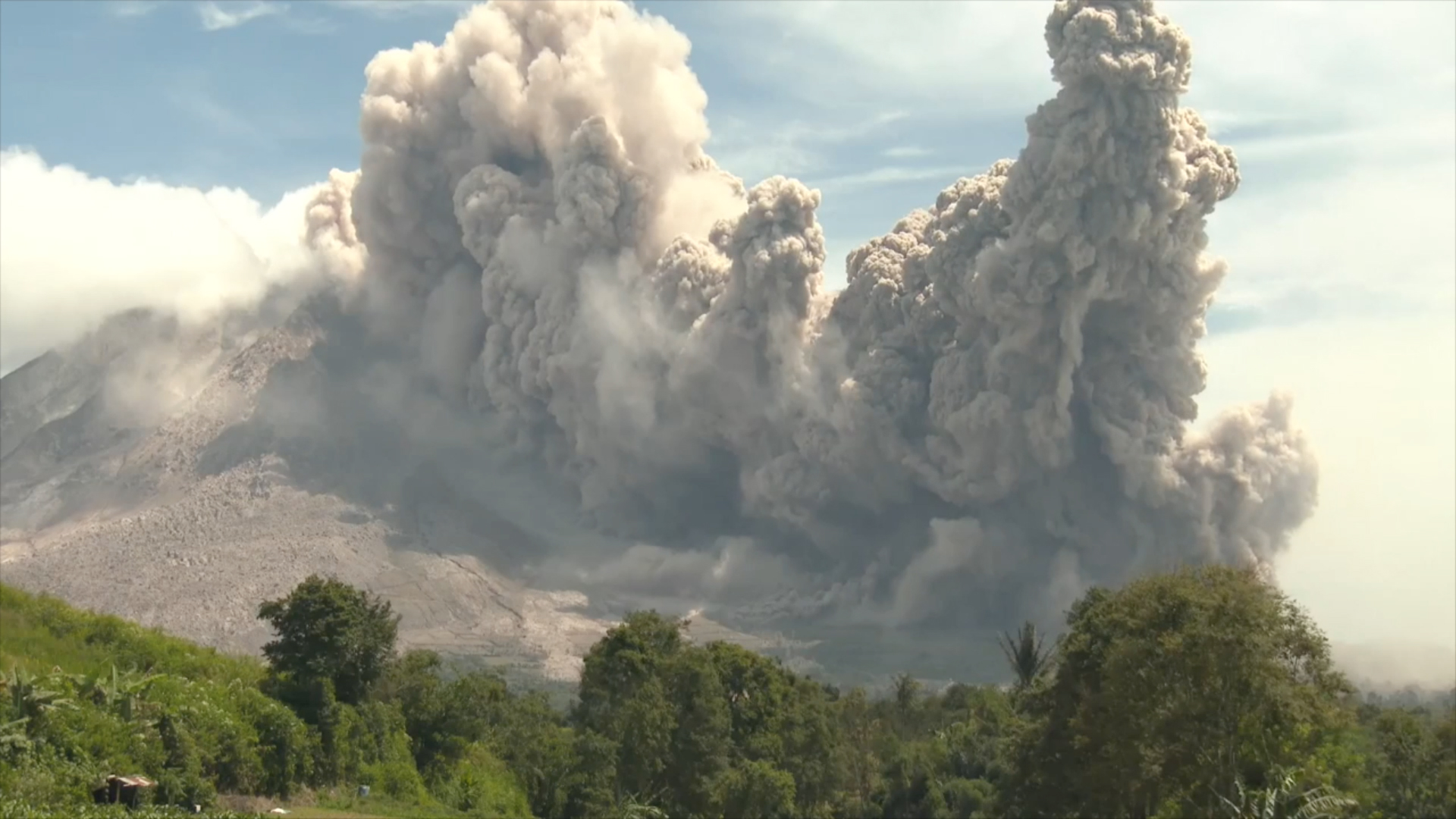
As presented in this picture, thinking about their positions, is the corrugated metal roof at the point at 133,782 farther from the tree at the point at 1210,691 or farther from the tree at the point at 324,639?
the tree at the point at 1210,691

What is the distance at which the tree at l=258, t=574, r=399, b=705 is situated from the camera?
35.3m

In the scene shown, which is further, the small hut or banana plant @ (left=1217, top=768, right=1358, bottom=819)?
banana plant @ (left=1217, top=768, right=1358, bottom=819)

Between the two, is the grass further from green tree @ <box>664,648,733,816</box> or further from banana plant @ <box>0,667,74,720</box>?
green tree @ <box>664,648,733,816</box>

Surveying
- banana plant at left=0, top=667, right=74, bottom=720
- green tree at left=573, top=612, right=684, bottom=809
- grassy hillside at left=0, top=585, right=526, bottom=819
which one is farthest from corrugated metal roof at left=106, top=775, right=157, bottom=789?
green tree at left=573, top=612, right=684, bottom=809

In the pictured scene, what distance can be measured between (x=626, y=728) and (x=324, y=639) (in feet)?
37.5

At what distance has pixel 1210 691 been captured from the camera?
101 feet

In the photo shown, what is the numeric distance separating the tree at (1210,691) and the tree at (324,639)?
1485 centimetres

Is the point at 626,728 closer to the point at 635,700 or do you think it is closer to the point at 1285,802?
the point at 635,700

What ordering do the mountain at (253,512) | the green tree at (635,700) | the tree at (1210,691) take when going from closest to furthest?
the tree at (1210,691)
the green tree at (635,700)
the mountain at (253,512)

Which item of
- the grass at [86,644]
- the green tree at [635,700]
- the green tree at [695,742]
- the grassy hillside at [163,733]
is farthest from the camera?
the green tree at [695,742]

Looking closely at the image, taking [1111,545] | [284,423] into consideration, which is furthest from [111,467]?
[1111,545]

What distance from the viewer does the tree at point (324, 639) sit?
1389 inches

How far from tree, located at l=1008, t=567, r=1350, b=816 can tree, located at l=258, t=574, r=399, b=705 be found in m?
14.8

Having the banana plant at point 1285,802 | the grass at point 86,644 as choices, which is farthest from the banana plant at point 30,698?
the banana plant at point 1285,802
